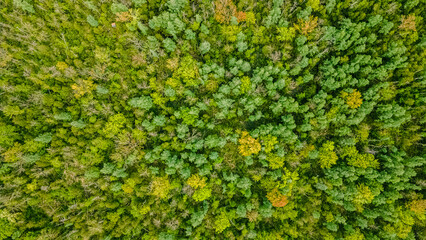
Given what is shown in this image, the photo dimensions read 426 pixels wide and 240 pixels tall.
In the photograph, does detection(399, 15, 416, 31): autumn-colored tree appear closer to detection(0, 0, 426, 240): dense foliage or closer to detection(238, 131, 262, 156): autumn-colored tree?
detection(0, 0, 426, 240): dense foliage

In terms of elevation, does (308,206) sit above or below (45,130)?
below

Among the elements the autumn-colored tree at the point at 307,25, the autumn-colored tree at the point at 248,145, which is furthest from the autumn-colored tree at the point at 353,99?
the autumn-colored tree at the point at 248,145

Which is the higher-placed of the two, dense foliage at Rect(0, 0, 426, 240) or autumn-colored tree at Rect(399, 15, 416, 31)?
autumn-colored tree at Rect(399, 15, 416, 31)

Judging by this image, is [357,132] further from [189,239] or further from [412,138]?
[189,239]

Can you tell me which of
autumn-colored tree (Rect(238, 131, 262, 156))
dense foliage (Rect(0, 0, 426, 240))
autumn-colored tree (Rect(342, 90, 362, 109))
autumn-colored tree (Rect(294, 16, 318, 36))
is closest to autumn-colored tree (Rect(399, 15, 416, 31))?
dense foliage (Rect(0, 0, 426, 240))

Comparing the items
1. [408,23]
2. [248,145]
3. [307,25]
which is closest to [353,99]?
[307,25]

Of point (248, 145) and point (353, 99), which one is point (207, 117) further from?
point (353, 99)

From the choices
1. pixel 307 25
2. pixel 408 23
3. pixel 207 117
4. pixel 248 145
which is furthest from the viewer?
pixel 207 117

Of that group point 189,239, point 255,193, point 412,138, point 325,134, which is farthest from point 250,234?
point 412,138
